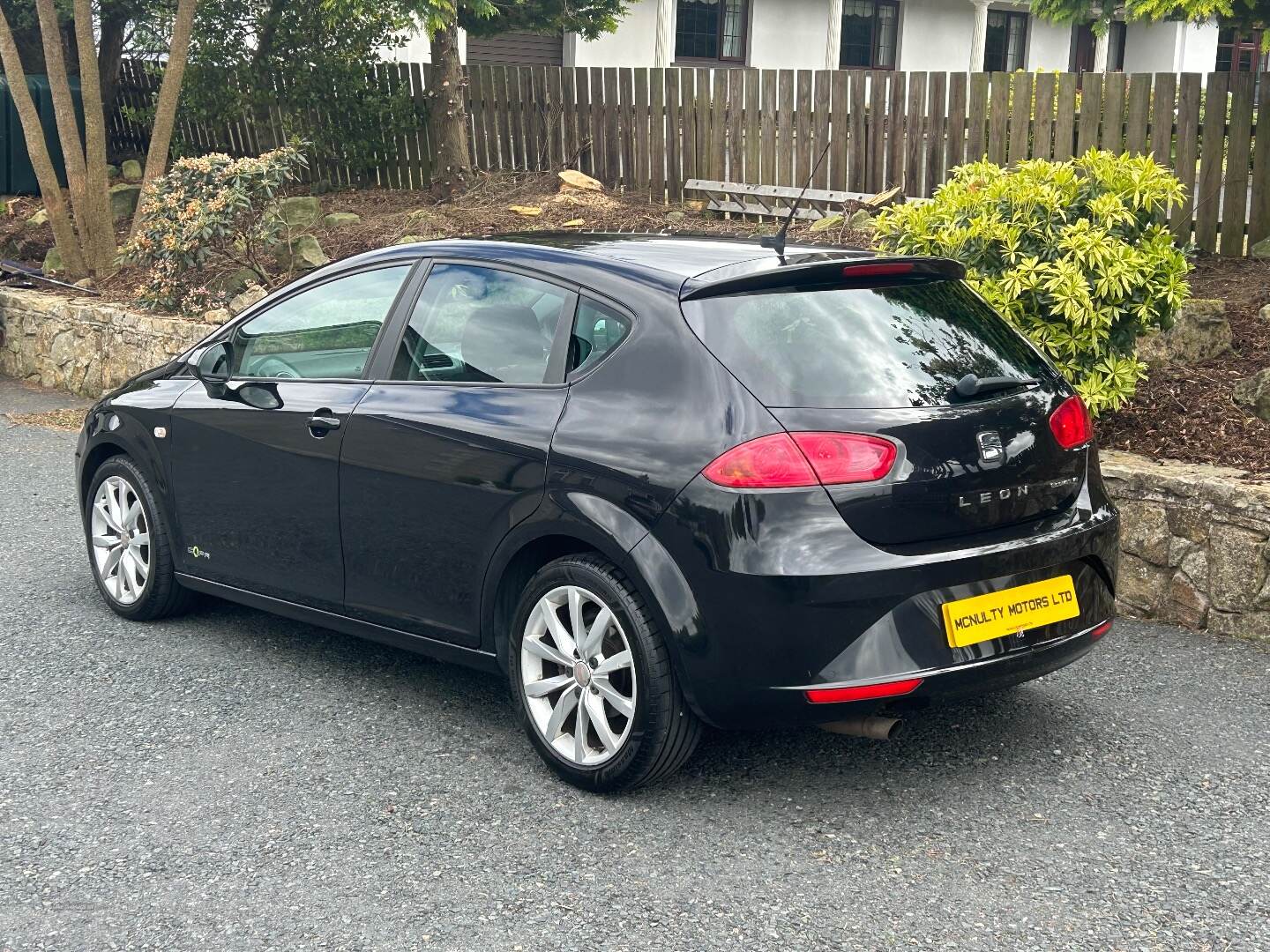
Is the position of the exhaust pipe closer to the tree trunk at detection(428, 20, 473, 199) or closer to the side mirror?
the side mirror

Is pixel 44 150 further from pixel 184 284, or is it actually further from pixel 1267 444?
pixel 1267 444

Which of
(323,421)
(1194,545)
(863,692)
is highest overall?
(323,421)

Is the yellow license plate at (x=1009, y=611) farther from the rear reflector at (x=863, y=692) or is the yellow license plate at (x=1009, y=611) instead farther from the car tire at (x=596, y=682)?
the car tire at (x=596, y=682)

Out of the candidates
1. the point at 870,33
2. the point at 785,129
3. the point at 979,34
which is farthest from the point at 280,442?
the point at 870,33

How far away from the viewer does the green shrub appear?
6.62 metres

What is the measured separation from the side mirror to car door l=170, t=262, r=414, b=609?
0.03 meters

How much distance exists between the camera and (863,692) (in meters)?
3.93

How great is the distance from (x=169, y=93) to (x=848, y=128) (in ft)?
20.9

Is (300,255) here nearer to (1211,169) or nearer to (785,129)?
(785,129)

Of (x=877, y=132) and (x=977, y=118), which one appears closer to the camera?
(x=977, y=118)

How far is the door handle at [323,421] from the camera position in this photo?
5.07 m

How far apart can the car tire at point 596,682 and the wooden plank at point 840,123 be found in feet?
30.8

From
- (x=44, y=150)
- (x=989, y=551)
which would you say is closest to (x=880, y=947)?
(x=989, y=551)

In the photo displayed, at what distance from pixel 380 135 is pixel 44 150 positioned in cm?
370
